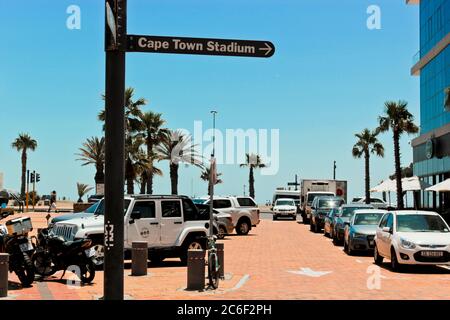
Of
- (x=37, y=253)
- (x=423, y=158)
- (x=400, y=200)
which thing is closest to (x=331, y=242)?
(x=37, y=253)

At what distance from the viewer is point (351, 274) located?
667 inches

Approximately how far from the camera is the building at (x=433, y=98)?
167ft

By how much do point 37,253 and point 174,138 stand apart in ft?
144

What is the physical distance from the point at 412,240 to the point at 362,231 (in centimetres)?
578

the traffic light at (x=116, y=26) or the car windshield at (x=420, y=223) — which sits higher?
the traffic light at (x=116, y=26)

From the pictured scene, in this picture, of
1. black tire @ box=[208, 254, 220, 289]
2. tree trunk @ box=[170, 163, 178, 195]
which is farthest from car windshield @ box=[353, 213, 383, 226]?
tree trunk @ box=[170, 163, 178, 195]

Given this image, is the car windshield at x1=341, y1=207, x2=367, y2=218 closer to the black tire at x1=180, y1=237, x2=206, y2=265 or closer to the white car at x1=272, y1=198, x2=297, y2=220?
the black tire at x1=180, y1=237, x2=206, y2=265

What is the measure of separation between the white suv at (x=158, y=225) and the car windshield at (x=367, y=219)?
7034mm

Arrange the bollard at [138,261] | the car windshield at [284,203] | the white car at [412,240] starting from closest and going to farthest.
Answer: the bollard at [138,261] < the white car at [412,240] < the car windshield at [284,203]

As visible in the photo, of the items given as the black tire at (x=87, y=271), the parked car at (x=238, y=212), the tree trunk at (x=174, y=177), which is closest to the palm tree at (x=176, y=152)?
the tree trunk at (x=174, y=177)

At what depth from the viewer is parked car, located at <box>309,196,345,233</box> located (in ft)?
124

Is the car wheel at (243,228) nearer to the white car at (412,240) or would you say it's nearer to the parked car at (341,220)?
the parked car at (341,220)
